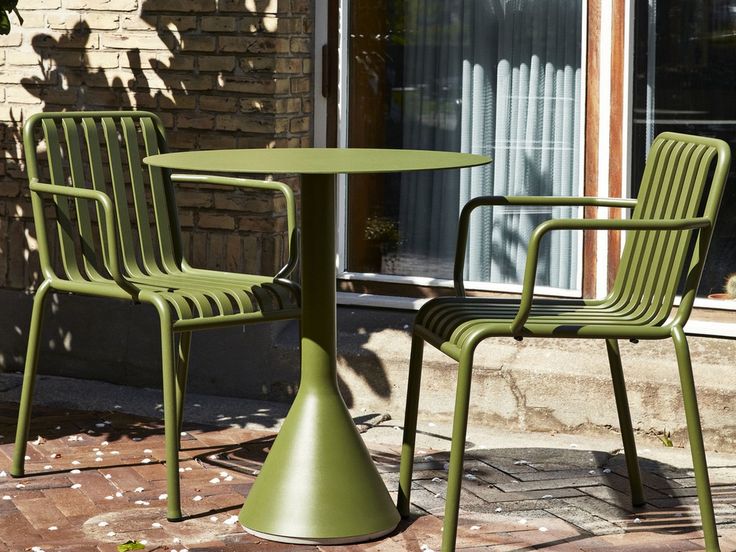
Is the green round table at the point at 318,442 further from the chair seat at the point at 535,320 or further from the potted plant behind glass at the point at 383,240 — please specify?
the potted plant behind glass at the point at 383,240

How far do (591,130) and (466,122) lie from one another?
0.54 meters

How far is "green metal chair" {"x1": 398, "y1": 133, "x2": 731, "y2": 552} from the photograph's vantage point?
11.6 feet

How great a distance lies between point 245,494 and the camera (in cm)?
432

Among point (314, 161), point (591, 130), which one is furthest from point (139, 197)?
point (591, 130)

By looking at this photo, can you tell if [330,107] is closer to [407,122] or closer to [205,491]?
[407,122]

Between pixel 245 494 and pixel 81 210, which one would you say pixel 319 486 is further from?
pixel 81 210

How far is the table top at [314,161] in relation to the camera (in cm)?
365

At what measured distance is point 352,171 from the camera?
3.55 metres

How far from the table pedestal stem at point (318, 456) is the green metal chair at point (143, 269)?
1.00 ft

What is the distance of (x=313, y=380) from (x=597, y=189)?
6.49ft

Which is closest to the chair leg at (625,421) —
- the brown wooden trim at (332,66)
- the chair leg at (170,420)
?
the chair leg at (170,420)

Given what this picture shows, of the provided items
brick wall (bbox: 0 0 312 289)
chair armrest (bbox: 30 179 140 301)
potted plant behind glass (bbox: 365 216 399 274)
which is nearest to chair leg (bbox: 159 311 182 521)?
chair armrest (bbox: 30 179 140 301)

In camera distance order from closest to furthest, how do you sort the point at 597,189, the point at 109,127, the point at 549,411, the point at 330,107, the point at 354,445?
the point at 354,445
the point at 109,127
the point at 549,411
the point at 597,189
the point at 330,107

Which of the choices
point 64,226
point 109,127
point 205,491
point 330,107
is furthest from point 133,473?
point 330,107
